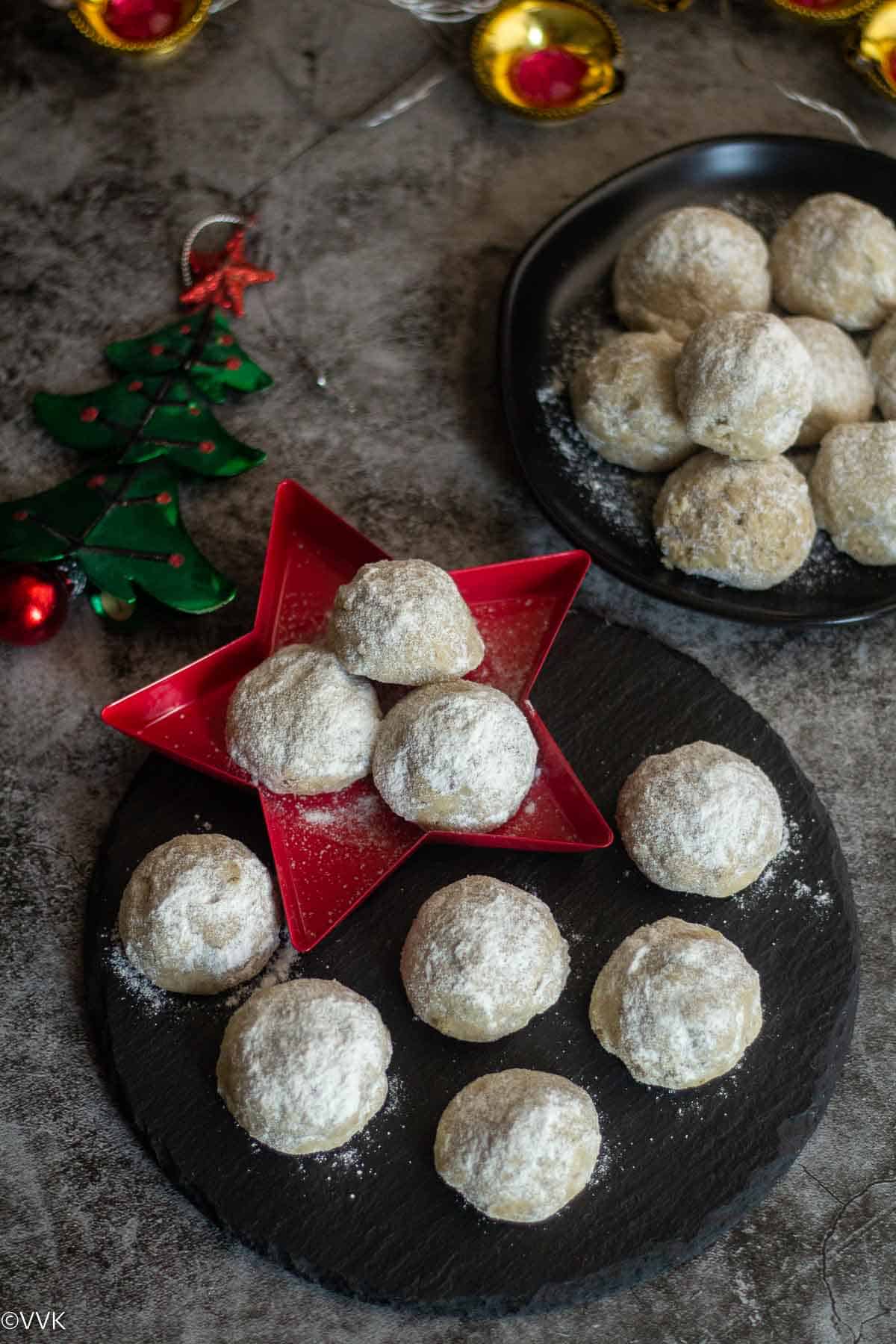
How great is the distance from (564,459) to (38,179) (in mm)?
945

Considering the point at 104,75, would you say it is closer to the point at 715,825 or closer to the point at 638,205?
the point at 638,205

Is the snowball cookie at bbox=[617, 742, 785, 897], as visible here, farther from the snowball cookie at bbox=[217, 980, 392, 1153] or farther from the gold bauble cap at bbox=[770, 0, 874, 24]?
the gold bauble cap at bbox=[770, 0, 874, 24]

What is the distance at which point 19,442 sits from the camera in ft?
5.64

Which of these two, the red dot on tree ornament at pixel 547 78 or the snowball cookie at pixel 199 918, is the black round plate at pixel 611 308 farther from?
the snowball cookie at pixel 199 918

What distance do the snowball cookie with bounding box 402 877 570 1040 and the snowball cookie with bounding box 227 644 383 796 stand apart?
0.18 metres

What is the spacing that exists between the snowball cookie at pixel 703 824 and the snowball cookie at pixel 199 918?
1.30ft

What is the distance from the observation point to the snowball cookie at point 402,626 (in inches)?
51.6

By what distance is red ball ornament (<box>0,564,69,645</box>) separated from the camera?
1489mm

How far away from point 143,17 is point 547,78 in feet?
1.97

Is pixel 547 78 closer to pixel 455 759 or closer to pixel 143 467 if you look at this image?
pixel 143 467

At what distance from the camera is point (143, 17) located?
185 cm

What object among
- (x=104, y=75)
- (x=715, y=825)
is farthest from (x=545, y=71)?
(x=715, y=825)

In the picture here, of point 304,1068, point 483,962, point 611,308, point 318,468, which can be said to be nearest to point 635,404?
point 611,308

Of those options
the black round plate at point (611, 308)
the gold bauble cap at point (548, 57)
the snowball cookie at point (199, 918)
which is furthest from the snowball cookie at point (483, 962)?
the gold bauble cap at point (548, 57)
